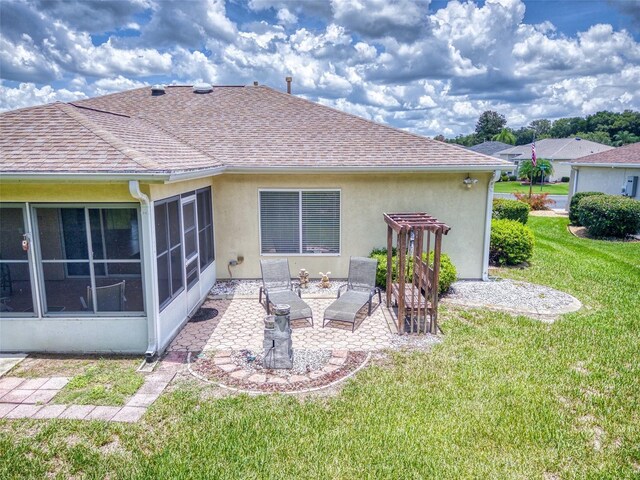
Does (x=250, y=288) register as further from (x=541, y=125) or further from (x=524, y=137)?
(x=541, y=125)

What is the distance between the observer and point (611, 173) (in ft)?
74.0

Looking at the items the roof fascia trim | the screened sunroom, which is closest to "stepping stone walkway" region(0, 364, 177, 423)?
the screened sunroom

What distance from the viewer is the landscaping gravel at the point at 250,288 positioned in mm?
10742

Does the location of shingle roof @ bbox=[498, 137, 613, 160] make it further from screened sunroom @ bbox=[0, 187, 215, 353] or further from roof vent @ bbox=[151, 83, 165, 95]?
screened sunroom @ bbox=[0, 187, 215, 353]

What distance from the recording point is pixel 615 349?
7.43 metres

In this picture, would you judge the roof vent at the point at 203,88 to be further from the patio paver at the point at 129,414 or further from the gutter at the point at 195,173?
the patio paver at the point at 129,414

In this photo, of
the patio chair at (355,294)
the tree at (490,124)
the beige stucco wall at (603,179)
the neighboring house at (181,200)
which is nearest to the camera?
the neighboring house at (181,200)

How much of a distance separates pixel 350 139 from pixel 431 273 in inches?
207

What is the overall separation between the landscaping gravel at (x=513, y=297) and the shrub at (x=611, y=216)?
9.25 m

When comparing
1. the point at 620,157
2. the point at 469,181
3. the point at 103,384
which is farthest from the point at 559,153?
the point at 103,384

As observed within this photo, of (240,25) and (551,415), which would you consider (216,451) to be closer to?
(551,415)

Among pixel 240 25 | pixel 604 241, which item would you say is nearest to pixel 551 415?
pixel 604 241

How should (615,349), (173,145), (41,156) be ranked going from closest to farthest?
(41,156) < (615,349) < (173,145)

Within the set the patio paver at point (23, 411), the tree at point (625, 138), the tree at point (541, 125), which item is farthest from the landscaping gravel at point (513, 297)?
the tree at point (541, 125)
